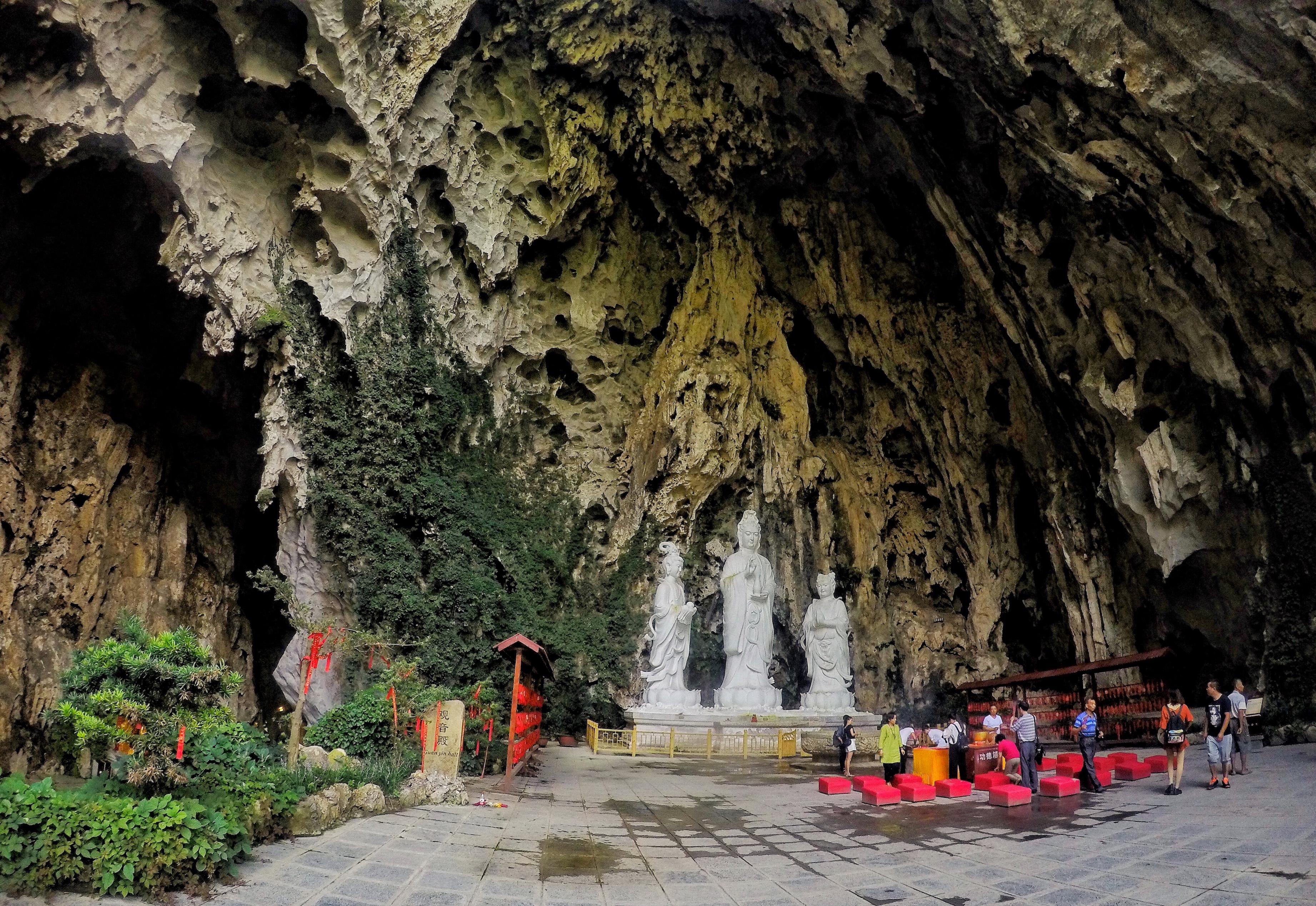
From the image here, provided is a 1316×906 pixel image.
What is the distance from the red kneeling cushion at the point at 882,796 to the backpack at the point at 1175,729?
2.79 meters

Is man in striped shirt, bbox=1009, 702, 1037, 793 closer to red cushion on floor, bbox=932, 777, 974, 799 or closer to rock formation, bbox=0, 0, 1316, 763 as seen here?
red cushion on floor, bbox=932, 777, 974, 799

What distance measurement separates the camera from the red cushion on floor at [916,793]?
8836 mm

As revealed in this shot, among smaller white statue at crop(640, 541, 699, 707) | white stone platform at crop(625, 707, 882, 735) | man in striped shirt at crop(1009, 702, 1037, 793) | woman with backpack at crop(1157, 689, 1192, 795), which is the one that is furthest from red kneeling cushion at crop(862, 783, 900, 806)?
smaller white statue at crop(640, 541, 699, 707)

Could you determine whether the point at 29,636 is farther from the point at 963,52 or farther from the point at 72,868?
the point at 963,52

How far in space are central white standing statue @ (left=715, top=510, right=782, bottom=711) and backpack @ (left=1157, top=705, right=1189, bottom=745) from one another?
28.9 feet

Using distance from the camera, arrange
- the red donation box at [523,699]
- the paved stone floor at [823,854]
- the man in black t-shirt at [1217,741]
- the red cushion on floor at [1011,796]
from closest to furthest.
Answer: the paved stone floor at [823,854] → the man in black t-shirt at [1217,741] → the red cushion on floor at [1011,796] → the red donation box at [523,699]

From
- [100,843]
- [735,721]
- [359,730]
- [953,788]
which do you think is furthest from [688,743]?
[100,843]

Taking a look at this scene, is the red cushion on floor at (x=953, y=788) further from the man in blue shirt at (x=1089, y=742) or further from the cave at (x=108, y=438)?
the cave at (x=108, y=438)

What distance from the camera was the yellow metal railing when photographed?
13.9 meters

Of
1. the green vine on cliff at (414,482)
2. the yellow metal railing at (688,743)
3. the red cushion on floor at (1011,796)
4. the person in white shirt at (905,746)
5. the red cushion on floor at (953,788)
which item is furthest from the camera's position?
the yellow metal railing at (688,743)

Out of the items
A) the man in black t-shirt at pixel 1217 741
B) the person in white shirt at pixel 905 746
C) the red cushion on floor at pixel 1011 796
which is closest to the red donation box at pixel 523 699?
the person in white shirt at pixel 905 746

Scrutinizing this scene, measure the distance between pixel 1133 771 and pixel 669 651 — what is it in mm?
8627

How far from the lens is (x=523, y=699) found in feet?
38.2

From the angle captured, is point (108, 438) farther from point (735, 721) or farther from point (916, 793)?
point (916, 793)
